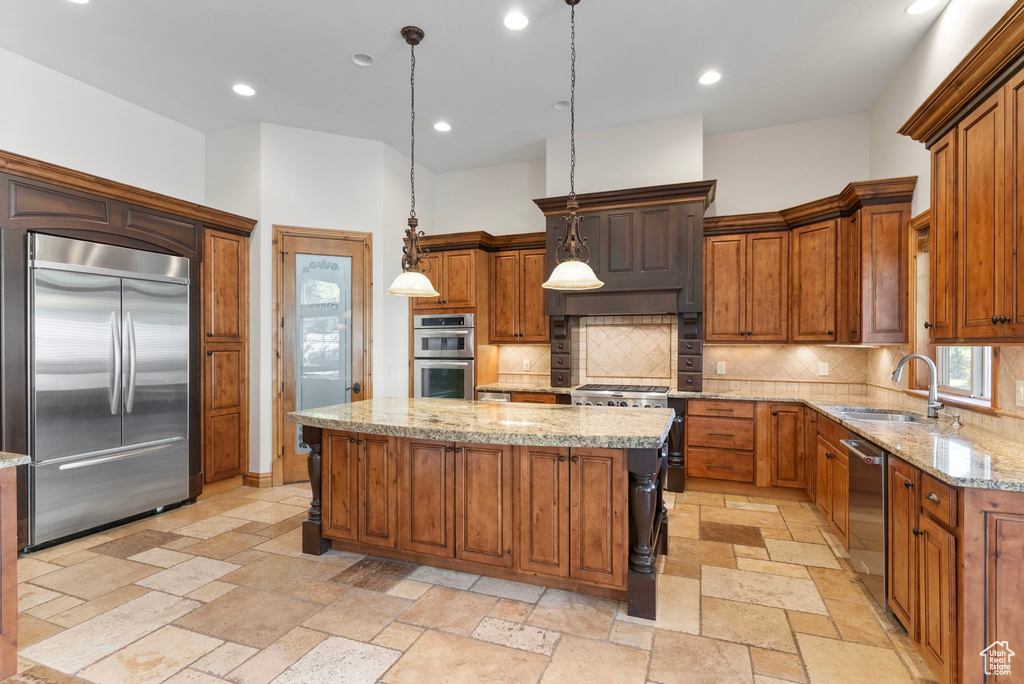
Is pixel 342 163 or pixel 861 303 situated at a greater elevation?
pixel 342 163

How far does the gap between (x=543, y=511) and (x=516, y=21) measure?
3139 mm

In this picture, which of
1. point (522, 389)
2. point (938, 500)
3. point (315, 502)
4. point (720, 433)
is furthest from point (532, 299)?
point (938, 500)

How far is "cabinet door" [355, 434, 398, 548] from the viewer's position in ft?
9.77

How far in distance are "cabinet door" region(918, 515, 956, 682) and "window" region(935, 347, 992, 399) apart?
1.42 meters

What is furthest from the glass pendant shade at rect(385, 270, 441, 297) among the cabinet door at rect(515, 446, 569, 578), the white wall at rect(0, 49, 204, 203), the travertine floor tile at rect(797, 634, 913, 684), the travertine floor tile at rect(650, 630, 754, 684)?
the white wall at rect(0, 49, 204, 203)

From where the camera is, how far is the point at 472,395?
17.4 ft

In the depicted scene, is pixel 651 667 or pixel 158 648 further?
pixel 158 648

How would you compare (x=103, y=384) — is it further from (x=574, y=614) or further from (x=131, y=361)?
(x=574, y=614)

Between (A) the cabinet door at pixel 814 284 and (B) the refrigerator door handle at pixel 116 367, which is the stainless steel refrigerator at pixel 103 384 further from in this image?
(A) the cabinet door at pixel 814 284

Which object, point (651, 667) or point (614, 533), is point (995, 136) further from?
point (651, 667)

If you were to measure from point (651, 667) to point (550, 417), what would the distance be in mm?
1300

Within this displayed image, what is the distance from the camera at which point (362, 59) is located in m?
3.76

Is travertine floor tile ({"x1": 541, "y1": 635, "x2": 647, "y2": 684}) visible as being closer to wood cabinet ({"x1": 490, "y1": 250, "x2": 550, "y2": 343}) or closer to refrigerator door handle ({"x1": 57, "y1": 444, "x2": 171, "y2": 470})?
wood cabinet ({"x1": 490, "y1": 250, "x2": 550, "y2": 343})

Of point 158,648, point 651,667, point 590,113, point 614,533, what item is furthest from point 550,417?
point 590,113
